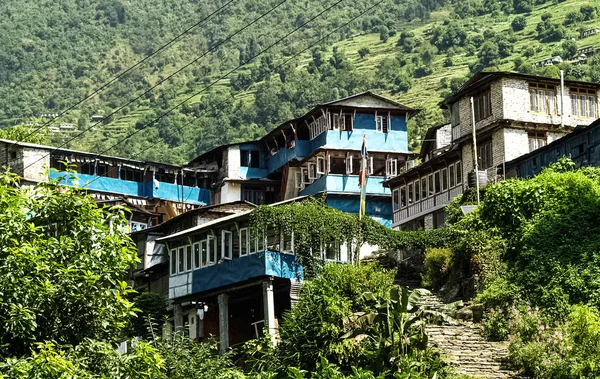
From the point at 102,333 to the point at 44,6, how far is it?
17044cm

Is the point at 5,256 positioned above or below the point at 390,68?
below

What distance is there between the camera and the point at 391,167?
67.8 m

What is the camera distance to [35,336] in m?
30.5

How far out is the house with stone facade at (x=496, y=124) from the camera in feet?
183

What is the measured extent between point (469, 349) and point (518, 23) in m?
123

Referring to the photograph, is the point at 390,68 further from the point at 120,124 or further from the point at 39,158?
the point at 39,158

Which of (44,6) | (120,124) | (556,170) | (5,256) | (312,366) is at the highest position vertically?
(44,6)

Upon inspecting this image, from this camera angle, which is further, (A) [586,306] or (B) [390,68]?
(B) [390,68]

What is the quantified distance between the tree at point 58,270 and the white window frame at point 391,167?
35109 mm

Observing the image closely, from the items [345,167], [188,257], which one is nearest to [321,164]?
[345,167]

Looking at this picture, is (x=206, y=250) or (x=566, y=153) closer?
(x=566, y=153)

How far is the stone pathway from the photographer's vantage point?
36844 millimetres

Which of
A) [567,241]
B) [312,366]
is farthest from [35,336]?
[567,241]

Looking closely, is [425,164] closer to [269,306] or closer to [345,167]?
[345,167]
